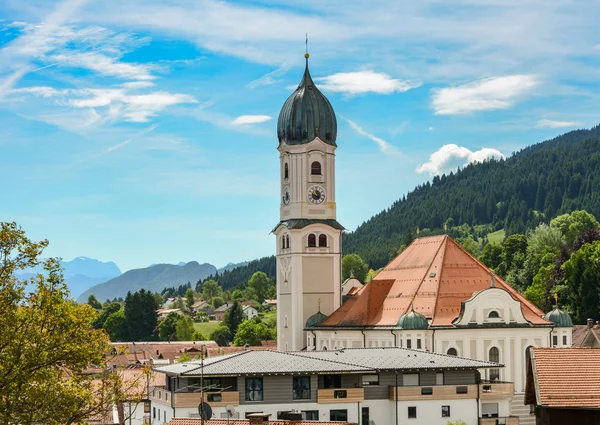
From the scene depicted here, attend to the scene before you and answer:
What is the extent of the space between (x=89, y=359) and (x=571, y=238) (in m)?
158

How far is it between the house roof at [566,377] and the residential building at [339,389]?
105 feet

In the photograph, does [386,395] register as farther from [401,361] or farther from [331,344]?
[331,344]

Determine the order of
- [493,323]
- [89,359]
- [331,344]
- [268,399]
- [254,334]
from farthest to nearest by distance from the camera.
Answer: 1. [254,334]
2. [331,344]
3. [493,323]
4. [268,399]
5. [89,359]

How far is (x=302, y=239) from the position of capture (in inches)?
3711

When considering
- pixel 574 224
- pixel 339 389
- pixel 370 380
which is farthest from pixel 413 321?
pixel 574 224

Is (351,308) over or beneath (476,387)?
over

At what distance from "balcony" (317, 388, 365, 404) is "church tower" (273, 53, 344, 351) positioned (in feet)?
103

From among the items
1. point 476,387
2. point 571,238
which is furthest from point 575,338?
point 571,238

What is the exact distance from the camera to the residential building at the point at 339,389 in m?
59.8

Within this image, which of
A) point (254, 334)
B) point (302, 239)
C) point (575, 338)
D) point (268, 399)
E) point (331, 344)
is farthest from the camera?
point (254, 334)

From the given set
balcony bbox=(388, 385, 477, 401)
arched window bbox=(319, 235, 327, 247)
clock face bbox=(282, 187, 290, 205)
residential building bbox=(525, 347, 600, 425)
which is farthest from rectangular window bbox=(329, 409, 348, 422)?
clock face bbox=(282, 187, 290, 205)

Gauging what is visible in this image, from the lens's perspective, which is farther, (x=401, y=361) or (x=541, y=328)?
(x=541, y=328)

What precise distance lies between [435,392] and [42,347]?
1413 inches

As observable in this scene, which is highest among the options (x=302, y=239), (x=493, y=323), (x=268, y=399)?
(x=302, y=239)
